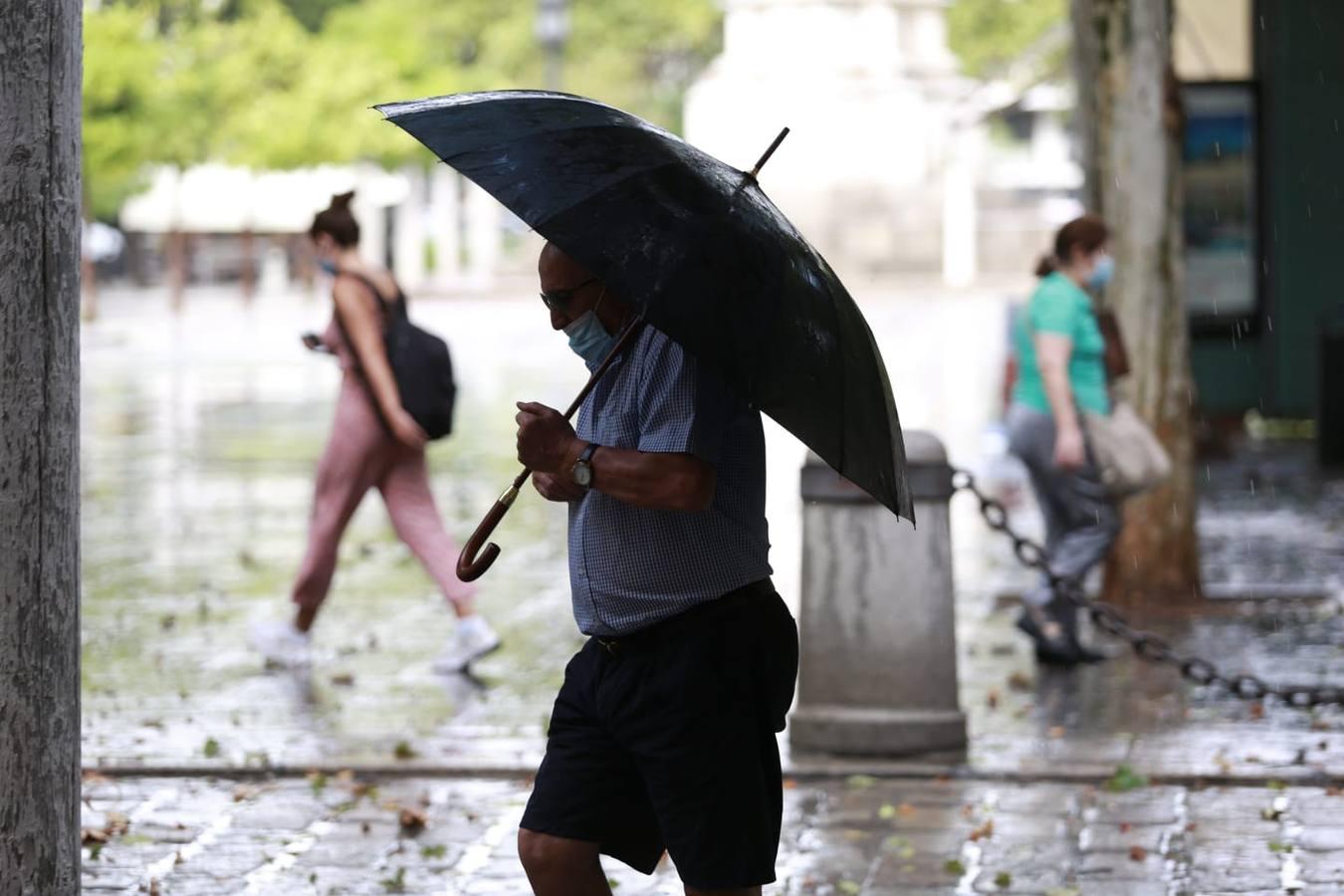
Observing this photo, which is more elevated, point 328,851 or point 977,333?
point 977,333

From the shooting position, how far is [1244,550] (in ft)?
42.6

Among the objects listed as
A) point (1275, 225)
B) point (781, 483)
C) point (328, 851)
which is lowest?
point (328, 851)

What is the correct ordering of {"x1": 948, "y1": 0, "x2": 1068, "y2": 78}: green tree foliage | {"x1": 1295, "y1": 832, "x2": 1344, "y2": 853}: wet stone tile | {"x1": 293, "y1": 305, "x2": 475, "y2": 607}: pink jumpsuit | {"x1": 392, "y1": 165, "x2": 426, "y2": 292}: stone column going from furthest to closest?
1. {"x1": 948, "y1": 0, "x2": 1068, "y2": 78}: green tree foliage
2. {"x1": 392, "y1": 165, "x2": 426, "y2": 292}: stone column
3. {"x1": 293, "y1": 305, "x2": 475, "y2": 607}: pink jumpsuit
4. {"x1": 1295, "y1": 832, "x2": 1344, "y2": 853}: wet stone tile

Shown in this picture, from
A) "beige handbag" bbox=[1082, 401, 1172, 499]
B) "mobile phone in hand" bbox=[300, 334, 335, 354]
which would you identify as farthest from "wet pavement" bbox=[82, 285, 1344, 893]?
"mobile phone in hand" bbox=[300, 334, 335, 354]

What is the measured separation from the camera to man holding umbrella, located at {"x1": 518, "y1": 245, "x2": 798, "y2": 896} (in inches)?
159

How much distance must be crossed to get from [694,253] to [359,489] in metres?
5.62

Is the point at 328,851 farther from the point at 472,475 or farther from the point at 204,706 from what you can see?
the point at 472,475

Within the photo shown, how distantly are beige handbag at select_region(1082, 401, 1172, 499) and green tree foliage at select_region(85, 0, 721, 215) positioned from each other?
118 ft

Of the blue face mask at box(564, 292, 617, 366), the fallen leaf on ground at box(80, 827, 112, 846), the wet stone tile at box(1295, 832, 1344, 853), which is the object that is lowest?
the wet stone tile at box(1295, 832, 1344, 853)

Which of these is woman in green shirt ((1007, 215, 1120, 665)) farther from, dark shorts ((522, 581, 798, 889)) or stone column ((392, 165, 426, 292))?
stone column ((392, 165, 426, 292))

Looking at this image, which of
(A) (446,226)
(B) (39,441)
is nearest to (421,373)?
(B) (39,441)

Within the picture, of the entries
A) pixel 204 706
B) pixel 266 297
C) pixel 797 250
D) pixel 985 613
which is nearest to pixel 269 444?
pixel 985 613

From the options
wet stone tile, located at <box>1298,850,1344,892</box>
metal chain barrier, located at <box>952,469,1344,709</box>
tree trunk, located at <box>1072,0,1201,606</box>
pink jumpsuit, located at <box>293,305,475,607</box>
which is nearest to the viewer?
wet stone tile, located at <box>1298,850,1344,892</box>

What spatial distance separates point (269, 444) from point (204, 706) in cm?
1111
